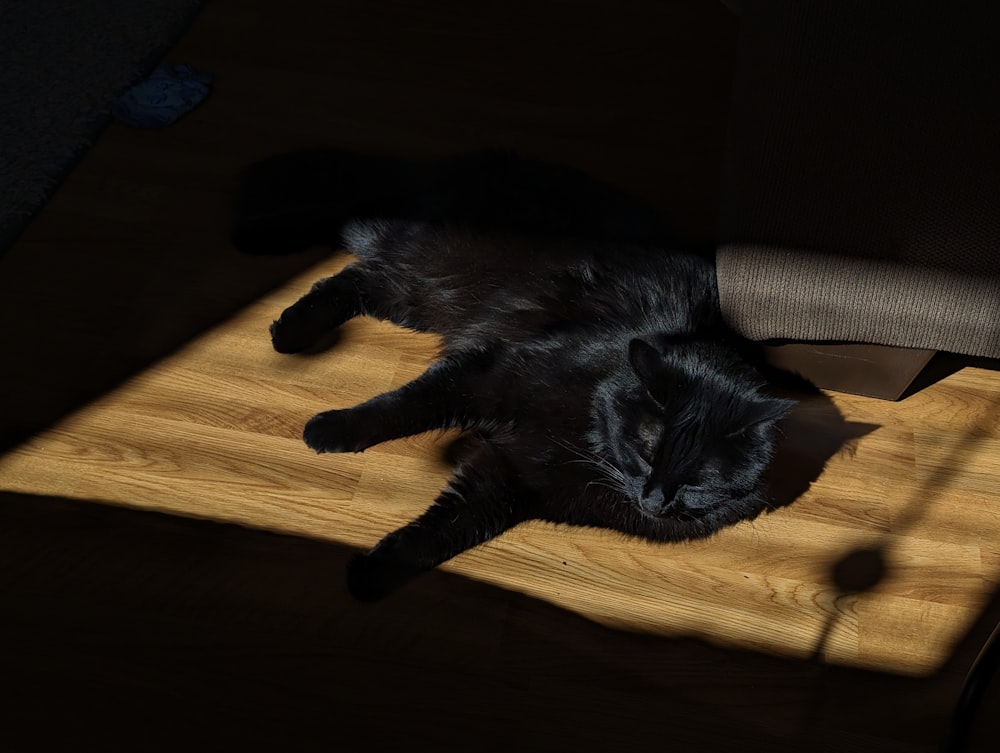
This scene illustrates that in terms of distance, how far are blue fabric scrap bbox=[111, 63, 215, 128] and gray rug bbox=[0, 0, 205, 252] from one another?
50mm

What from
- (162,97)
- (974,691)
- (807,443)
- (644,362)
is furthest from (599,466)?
(162,97)

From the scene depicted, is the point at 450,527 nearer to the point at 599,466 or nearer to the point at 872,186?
the point at 599,466

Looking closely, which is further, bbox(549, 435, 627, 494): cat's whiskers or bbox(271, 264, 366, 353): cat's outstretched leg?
bbox(271, 264, 366, 353): cat's outstretched leg

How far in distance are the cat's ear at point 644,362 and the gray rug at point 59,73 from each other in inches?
54.5

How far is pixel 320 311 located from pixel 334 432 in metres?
0.29

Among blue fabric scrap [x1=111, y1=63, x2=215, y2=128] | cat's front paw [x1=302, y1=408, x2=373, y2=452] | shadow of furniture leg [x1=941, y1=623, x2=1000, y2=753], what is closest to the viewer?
shadow of furniture leg [x1=941, y1=623, x2=1000, y2=753]

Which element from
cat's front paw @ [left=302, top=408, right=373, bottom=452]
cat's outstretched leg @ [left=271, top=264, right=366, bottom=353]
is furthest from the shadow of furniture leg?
cat's outstretched leg @ [left=271, top=264, right=366, bottom=353]

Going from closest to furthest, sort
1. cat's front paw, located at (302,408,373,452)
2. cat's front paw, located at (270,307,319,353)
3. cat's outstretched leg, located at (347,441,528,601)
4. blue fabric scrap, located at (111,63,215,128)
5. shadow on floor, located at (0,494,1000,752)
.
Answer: shadow on floor, located at (0,494,1000,752), cat's outstretched leg, located at (347,441,528,601), cat's front paw, located at (302,408,373,452), cat's front paw, located at (270,307,319,353), blue fabric scrap, located at (111,63,215,128)

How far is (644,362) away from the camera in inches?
54.0

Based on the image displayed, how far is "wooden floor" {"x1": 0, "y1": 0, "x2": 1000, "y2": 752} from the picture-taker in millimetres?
1347

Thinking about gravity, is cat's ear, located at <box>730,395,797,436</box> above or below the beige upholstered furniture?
below

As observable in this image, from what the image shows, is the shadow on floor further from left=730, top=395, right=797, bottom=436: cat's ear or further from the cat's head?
left=730, top=395, right=797, bottom=436: cat's ear

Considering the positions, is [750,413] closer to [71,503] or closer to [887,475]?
[887,475]

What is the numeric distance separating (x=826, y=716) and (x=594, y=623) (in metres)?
0.40
